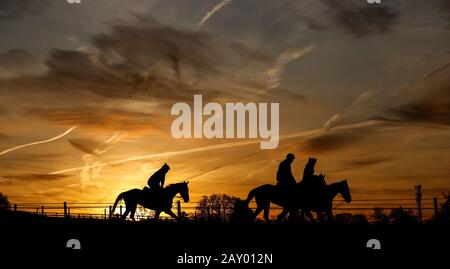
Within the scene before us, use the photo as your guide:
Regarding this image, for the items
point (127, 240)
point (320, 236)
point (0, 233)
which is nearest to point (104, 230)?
point (127, 240)

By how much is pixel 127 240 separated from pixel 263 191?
6441mm

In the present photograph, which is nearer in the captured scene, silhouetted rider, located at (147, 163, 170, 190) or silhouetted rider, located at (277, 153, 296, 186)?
silhouetted rider, located at (277, 153, 296, 186)

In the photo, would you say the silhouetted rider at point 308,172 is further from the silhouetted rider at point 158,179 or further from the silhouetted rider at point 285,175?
the silhouetted rider at point 158,179

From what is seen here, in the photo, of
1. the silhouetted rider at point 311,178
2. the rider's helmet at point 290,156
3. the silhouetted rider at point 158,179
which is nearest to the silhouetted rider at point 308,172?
the silhouetted rider at point 311,178

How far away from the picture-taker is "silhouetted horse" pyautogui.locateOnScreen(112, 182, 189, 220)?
28328mm

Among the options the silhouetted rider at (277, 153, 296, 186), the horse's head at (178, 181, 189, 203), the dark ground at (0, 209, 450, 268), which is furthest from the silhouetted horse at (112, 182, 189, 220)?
the silhouetted rider at (277, 153, 296, 186)

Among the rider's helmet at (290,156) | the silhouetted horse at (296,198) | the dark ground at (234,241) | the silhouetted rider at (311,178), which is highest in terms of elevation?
the rider's helmet at (290,156)

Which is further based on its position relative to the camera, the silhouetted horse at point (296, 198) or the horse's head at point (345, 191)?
the horse's head at point (345, 191)

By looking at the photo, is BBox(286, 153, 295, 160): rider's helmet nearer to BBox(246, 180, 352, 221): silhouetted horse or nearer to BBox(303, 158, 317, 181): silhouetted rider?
BBox(303, 158, 317, 181): silhouetted rider

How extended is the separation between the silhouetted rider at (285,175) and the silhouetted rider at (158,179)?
490 cm

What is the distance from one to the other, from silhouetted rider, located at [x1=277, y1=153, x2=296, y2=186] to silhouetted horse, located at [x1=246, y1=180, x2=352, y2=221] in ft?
1.02

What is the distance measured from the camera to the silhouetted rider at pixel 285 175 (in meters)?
25.6

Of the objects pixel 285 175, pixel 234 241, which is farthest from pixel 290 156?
pixel 234 241

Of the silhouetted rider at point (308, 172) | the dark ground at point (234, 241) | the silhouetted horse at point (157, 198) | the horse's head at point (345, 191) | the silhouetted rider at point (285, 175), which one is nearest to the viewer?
the dark ground at point (234, 241)
